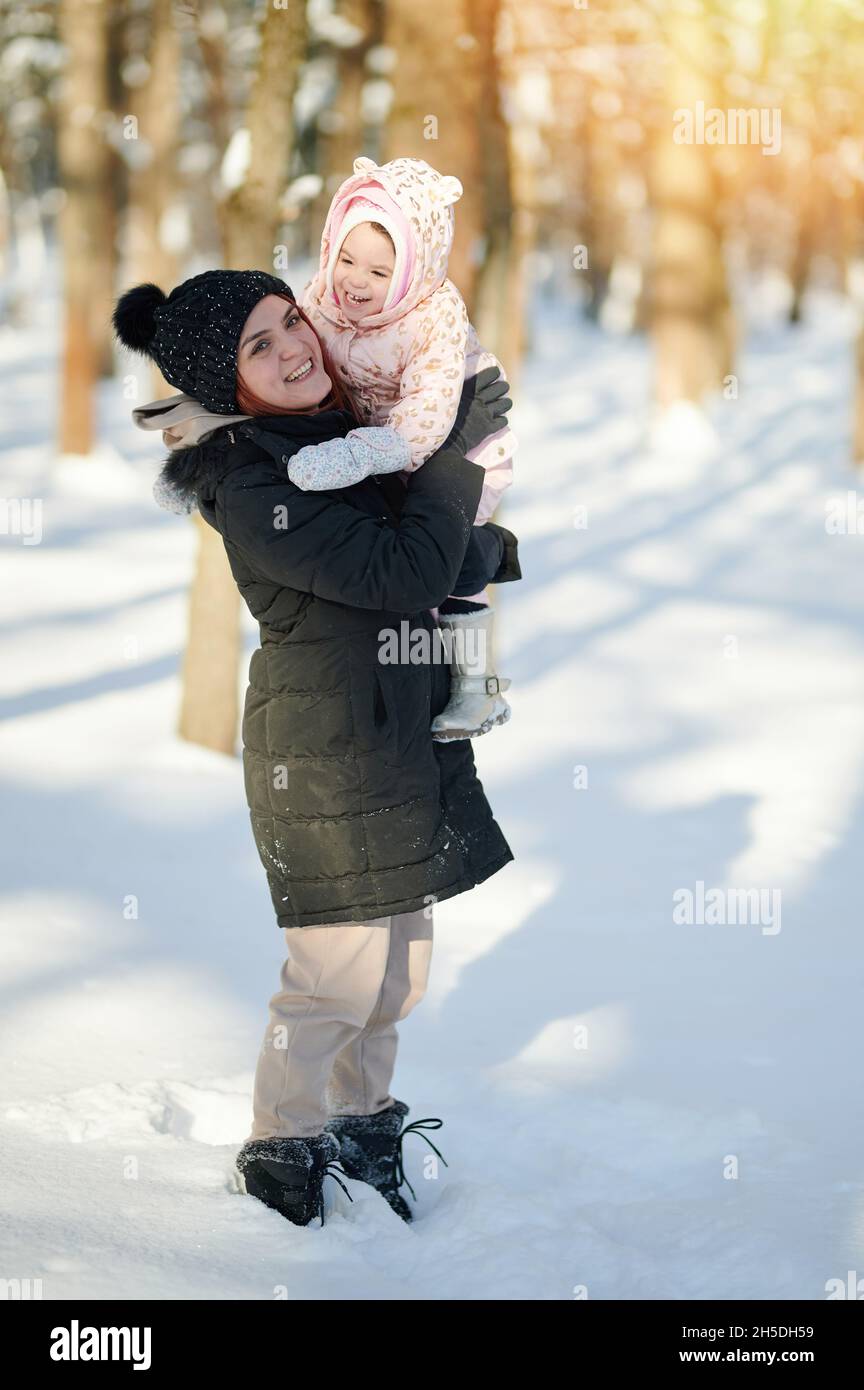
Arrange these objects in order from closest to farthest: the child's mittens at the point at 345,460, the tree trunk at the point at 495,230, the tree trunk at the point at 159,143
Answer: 1. the child's mittens at the point at 345,460
2. the tree trunk at the point at 495,230
3. the tree trunk at the point at 159,143

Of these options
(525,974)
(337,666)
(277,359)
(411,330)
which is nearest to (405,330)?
(411,330)

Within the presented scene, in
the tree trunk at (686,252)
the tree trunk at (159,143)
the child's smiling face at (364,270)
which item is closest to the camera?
the child's smiling face at (364,270)

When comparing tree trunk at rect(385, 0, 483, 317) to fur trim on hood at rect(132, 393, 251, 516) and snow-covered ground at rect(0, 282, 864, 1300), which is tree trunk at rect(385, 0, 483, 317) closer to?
snow-covered ground at rect(0, 282, 864, 1300)

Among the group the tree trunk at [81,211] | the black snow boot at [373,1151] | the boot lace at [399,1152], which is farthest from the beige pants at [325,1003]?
the tree trunk at [81,211]

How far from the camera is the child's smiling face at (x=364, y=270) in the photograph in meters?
2.80

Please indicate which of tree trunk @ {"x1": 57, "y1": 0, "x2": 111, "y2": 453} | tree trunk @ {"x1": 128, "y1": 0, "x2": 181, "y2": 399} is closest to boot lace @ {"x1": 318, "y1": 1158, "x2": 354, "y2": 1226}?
tree trunk @ {"x1": 57, "y1": 0, "x2": 111, "y2": 453}

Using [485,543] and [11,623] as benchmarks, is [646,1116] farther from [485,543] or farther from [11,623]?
[11,623]

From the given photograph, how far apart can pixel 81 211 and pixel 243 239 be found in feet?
26.4

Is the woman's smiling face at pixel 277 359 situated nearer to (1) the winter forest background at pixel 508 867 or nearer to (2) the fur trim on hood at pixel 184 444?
(2) the fur trim on hood at pixel 184 444

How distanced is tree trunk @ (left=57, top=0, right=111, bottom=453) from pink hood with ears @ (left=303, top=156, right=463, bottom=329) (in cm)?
1026

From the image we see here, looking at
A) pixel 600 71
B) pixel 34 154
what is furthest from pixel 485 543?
pixel 34 154

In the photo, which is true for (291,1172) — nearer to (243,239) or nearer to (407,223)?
(407,223)

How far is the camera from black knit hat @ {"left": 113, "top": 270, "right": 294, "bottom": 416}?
2689 millimetres

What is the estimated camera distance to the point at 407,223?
277cm
